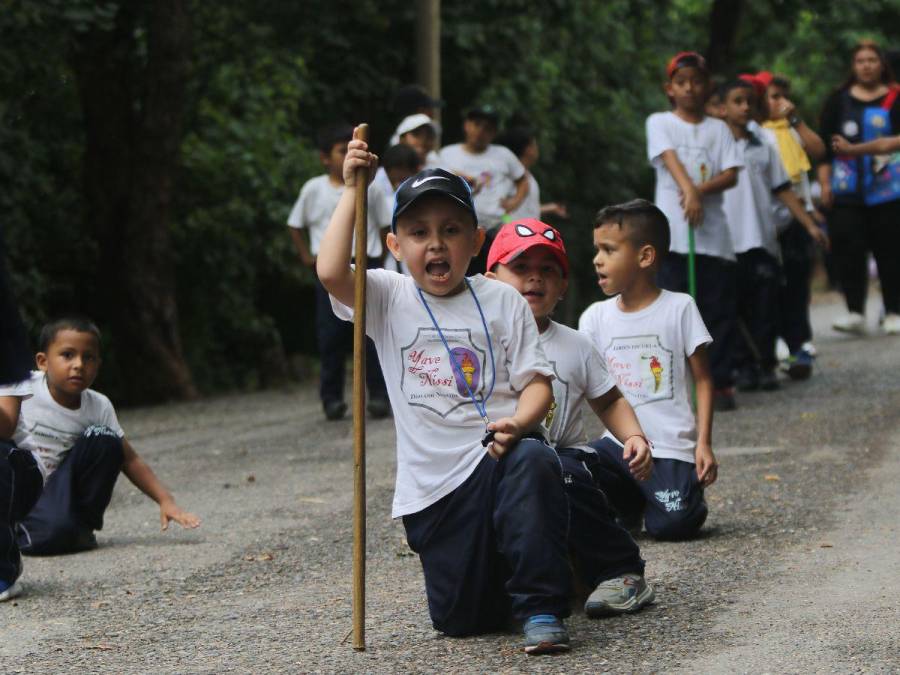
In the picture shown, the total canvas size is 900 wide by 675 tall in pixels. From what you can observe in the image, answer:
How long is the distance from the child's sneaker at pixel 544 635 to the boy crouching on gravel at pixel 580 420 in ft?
1.52

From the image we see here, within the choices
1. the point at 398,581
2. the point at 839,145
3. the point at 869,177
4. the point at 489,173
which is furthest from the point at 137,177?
the point at 398,581

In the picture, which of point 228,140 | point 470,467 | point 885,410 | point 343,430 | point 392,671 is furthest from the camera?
point 228,140

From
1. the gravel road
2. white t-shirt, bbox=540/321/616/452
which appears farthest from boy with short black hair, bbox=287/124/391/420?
white t-shirt, bbox=540/321/616/452

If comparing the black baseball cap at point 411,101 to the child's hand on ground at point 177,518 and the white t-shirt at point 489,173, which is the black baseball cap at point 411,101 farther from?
the child's hand on ground at point 177,518

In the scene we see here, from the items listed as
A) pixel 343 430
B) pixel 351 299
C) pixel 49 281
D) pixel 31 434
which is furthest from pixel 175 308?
pixel 351 299

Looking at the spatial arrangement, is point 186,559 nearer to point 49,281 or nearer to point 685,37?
point 49,281

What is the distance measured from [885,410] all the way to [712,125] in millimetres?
2030

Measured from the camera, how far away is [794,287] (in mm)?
12367

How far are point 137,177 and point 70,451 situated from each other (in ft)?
27.3

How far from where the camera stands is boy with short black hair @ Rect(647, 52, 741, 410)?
988 cm

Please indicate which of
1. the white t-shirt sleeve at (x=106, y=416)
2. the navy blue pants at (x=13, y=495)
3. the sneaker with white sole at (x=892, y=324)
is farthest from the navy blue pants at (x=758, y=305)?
the navy blue pants at (x=13, y=495)

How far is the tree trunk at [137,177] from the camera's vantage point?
571 inches

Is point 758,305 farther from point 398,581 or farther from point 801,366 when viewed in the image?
point 398,581

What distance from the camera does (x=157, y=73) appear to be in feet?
47.4
